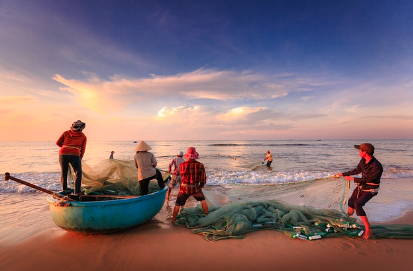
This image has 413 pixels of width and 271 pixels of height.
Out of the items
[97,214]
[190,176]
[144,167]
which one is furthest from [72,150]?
[190,176]

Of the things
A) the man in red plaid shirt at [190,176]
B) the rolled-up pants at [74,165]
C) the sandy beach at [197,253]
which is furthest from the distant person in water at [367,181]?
the rolled-up pants at [74,165]

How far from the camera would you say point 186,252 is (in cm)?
381

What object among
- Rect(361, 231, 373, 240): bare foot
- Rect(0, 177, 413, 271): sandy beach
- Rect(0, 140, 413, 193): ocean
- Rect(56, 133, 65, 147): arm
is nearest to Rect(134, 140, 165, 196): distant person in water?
Rect(0, 177, 413, 271): sandy beach

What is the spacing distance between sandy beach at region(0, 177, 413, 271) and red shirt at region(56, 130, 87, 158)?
1.76 metres

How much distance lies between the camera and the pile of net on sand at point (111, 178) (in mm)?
5670

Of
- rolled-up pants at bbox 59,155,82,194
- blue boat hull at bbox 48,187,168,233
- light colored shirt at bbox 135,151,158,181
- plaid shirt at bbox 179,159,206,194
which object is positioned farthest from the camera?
light colored shirt at bbox 135,151,158,181

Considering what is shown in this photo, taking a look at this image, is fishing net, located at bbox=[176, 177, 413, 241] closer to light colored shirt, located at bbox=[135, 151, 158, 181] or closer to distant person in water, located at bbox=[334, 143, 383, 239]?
distant person in water, located at bbox=[334, 143, 383, 239]

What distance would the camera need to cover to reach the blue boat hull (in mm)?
3980

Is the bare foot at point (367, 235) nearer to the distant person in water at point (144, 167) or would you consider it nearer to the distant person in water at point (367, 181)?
the distant person in water at point (367, 181)

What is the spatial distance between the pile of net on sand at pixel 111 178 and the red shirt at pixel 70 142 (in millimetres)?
667

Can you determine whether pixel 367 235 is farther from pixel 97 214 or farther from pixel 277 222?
pixel 97 214

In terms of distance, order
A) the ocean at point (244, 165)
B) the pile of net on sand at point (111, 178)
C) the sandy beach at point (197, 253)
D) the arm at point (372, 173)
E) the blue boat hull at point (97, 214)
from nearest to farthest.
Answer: the sandy beach at point (197, 253) < the blue boat hull at point (97, 214) < the arm at point (372, 173) < the pile of net on sand at point (111, 178) < the ocean at point (244, 165)

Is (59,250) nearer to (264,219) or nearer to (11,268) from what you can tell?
(11,268)

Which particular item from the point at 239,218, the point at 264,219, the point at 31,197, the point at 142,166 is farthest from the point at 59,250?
the point at 31,197
